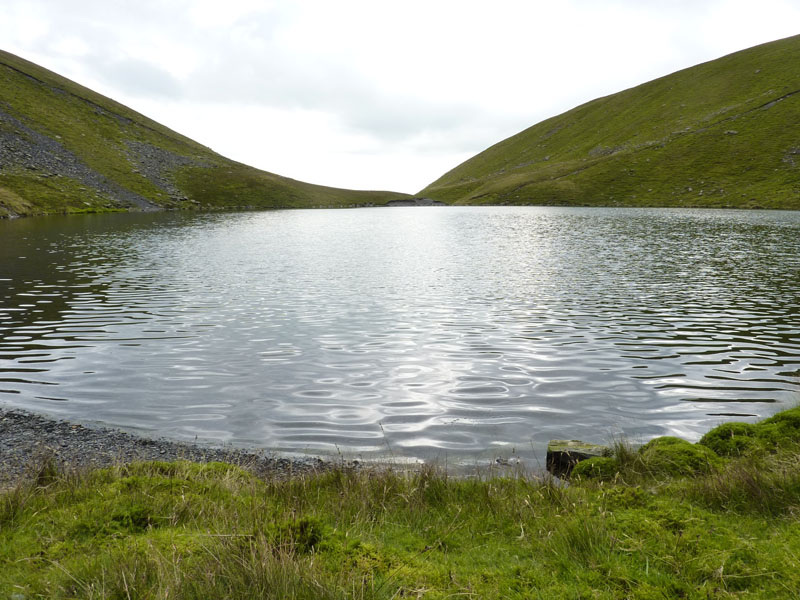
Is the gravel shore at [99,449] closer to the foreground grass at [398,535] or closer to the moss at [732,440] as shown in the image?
the foreground grass at [398,535]

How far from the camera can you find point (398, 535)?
6.82 m

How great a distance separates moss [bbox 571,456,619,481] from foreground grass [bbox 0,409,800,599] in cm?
41

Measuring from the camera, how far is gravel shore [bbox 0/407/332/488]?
422 inches

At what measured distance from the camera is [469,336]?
856 inches

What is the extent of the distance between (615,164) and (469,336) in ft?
612

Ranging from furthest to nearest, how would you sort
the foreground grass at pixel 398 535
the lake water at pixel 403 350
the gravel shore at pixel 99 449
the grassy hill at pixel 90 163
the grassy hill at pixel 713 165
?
1. the grassy hill at pixel 713 165
2. the grassy hill at pixel 90 163
3. the lake water at pixel 403 350
4. the gravel shore at pixel 99 449
5. the foreground grass at pixel 398 535

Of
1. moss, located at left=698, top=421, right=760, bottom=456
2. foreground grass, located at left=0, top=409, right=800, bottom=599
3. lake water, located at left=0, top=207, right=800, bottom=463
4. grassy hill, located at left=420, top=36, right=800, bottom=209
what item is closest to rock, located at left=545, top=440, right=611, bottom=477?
lake water, located at left=0, top=207, right=800, bottom=463

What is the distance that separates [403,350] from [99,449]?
10740 mm

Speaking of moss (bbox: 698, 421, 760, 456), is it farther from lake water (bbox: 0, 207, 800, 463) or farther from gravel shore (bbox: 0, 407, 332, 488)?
gravel shore (bbox: 0, 407, 332, 488)

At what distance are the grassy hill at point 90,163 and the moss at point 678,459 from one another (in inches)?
4287

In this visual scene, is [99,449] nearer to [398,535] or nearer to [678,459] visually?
[398,535]

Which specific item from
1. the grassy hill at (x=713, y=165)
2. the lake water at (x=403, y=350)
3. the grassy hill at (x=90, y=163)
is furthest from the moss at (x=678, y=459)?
the grassy hill at (x=713, y=165)

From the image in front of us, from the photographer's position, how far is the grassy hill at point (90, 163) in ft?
381

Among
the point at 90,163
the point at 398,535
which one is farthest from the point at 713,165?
the point at 398,535
